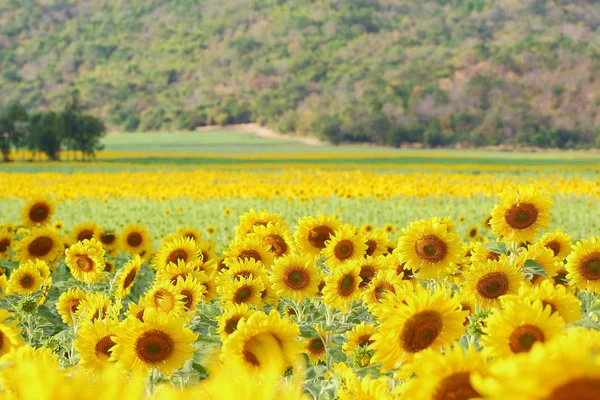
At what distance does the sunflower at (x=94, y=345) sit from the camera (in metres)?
2.17

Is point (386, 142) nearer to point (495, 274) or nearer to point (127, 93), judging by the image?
point (127, 93)

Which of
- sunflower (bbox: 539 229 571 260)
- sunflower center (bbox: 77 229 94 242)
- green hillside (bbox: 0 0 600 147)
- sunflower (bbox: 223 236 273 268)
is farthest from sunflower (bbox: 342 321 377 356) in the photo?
green hillside (bbox: 0 0 600 147)

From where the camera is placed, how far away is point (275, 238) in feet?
11.6

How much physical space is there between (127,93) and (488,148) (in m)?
54.1

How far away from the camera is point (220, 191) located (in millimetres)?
15484

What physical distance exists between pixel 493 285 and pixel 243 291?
94 cm

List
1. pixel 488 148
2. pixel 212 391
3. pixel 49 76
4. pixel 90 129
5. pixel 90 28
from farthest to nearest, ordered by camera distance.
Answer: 1. pixel 90 28
2. pixel 49 76
3. pixel 488 148
4. pixel 90 129
5. pixel 212 391

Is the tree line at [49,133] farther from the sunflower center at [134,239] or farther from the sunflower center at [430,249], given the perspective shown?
the sunflower center at [430,249]

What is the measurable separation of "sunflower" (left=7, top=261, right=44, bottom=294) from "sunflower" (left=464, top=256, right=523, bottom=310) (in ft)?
7.82

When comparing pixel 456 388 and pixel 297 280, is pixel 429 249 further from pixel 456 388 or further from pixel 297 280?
pixel 456 388

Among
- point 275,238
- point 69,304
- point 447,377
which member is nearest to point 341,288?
point 275,238

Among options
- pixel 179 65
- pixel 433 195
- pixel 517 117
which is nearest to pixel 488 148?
pixel 517 117

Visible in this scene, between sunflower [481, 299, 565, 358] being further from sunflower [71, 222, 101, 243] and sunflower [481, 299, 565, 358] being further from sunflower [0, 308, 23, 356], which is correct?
sunflower [71, 222, 101, 243]

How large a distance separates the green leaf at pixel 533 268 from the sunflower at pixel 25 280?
97.4 inches
